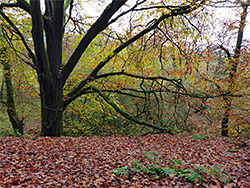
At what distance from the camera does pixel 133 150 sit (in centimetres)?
582

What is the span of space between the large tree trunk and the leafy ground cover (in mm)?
762

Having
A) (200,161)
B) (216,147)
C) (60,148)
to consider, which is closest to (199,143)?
(216,147)

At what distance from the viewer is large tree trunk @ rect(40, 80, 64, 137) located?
669cm

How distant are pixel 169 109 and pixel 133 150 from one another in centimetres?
831

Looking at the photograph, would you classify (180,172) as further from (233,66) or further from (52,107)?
(233,66)

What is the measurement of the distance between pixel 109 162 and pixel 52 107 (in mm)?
3280

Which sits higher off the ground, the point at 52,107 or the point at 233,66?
the point at 233,66

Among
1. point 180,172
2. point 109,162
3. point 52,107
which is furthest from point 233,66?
point 52,107

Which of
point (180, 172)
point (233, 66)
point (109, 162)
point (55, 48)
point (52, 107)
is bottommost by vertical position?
point (109, 162)

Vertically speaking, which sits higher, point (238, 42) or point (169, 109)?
Answer: point (238, 42)

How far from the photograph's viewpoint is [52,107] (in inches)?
269

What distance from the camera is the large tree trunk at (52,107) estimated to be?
669 centimetres

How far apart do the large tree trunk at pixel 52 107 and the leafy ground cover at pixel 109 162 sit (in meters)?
0.76

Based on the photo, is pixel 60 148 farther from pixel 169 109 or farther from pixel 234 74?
pixel 169 109
